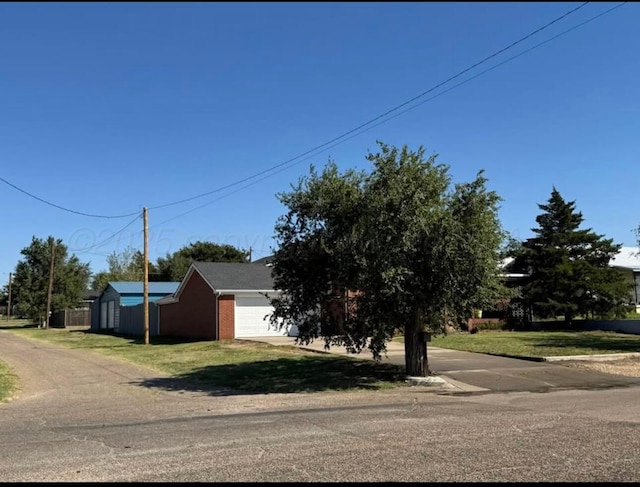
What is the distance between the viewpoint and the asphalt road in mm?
6391

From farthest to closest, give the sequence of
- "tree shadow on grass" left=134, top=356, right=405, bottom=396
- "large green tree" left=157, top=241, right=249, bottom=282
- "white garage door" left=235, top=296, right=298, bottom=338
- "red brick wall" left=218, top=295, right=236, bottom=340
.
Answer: "large green tree" left=157, top=241, right=249, bottom=282
"white garage door" left=235, top=296, right=298, bottom=338
"red brick wall" left=218, top=295, right=236, bottom=340
"tree shadow on grass" left=134, top=356, right=405, bottom=396

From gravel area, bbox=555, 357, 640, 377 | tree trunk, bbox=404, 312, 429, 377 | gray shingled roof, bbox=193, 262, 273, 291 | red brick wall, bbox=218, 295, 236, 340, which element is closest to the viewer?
tree trunk, bbox=404, 312, 429, 377

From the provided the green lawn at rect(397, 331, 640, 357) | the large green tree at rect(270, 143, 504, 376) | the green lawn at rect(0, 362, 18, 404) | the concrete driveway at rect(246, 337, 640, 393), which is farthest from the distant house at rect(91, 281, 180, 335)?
the large green tree at rect(270, 143, 504, 376)

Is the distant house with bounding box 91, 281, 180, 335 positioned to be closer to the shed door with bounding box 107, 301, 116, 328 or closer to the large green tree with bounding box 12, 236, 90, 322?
the shed door with bounding box 107, 301, 116, 328

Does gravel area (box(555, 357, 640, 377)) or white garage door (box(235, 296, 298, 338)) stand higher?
white garage door (box(235, 296, 298, 338))

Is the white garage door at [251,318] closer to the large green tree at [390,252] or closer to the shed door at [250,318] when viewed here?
the shed door at [250,318]

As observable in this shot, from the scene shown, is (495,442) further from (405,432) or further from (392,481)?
(392,481)

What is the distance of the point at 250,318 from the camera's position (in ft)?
107

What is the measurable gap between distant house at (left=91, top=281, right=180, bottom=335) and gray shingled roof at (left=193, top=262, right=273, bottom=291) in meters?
8.46

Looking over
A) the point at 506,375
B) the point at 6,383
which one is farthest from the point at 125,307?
the point at 506,375

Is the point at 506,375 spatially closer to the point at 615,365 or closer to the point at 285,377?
the point at 615,365

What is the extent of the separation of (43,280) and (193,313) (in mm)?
30892

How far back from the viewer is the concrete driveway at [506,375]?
569 inches

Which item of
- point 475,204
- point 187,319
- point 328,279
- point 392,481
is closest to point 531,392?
point 475,204
